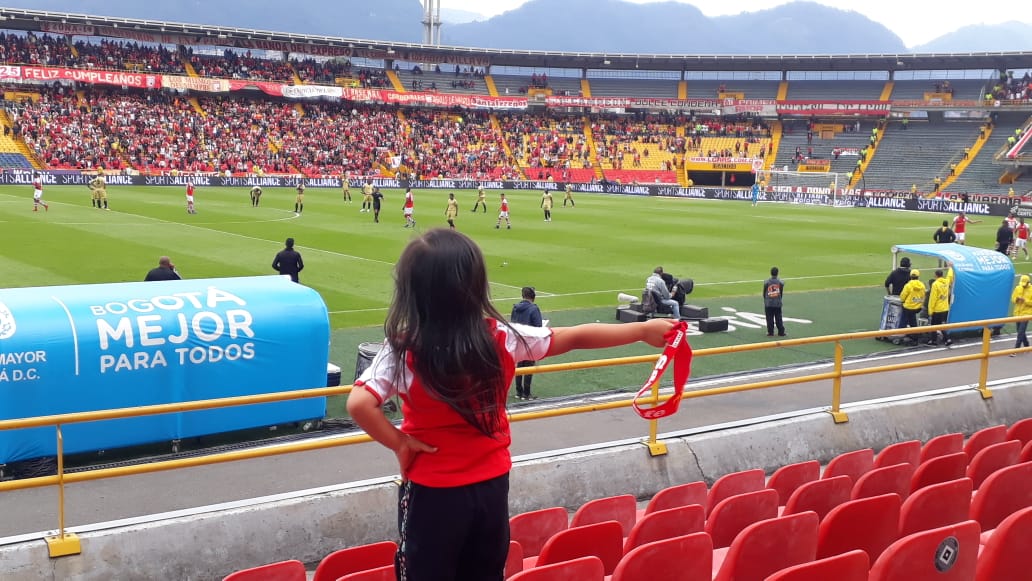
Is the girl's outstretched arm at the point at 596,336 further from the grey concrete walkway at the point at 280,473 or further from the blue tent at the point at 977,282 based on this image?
the blue tent at the point at 977,282

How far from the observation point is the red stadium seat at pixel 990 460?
6.95 m

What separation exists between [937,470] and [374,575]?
4330mm

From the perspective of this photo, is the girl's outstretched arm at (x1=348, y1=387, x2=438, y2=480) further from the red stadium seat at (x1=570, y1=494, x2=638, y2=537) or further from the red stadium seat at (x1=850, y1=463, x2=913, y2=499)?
the red stadium seat at (x1=850, y1=463, x2=913, y2=499)

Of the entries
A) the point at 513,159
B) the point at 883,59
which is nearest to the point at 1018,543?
the point at 513,159

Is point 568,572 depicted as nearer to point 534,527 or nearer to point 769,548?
point 769,548

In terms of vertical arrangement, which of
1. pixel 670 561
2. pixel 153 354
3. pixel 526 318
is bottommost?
pixel 153 354

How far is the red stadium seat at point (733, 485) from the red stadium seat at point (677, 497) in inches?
4.3

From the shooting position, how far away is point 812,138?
254 ft

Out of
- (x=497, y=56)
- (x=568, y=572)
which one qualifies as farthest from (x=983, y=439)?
(x=497, y=56)

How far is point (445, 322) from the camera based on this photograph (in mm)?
2947

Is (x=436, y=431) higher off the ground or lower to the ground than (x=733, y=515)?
higher

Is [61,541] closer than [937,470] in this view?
Yes

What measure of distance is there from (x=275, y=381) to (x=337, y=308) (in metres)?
8.54

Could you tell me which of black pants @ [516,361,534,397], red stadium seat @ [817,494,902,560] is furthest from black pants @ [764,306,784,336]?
red stadium seat @ [817,494,902,560]
